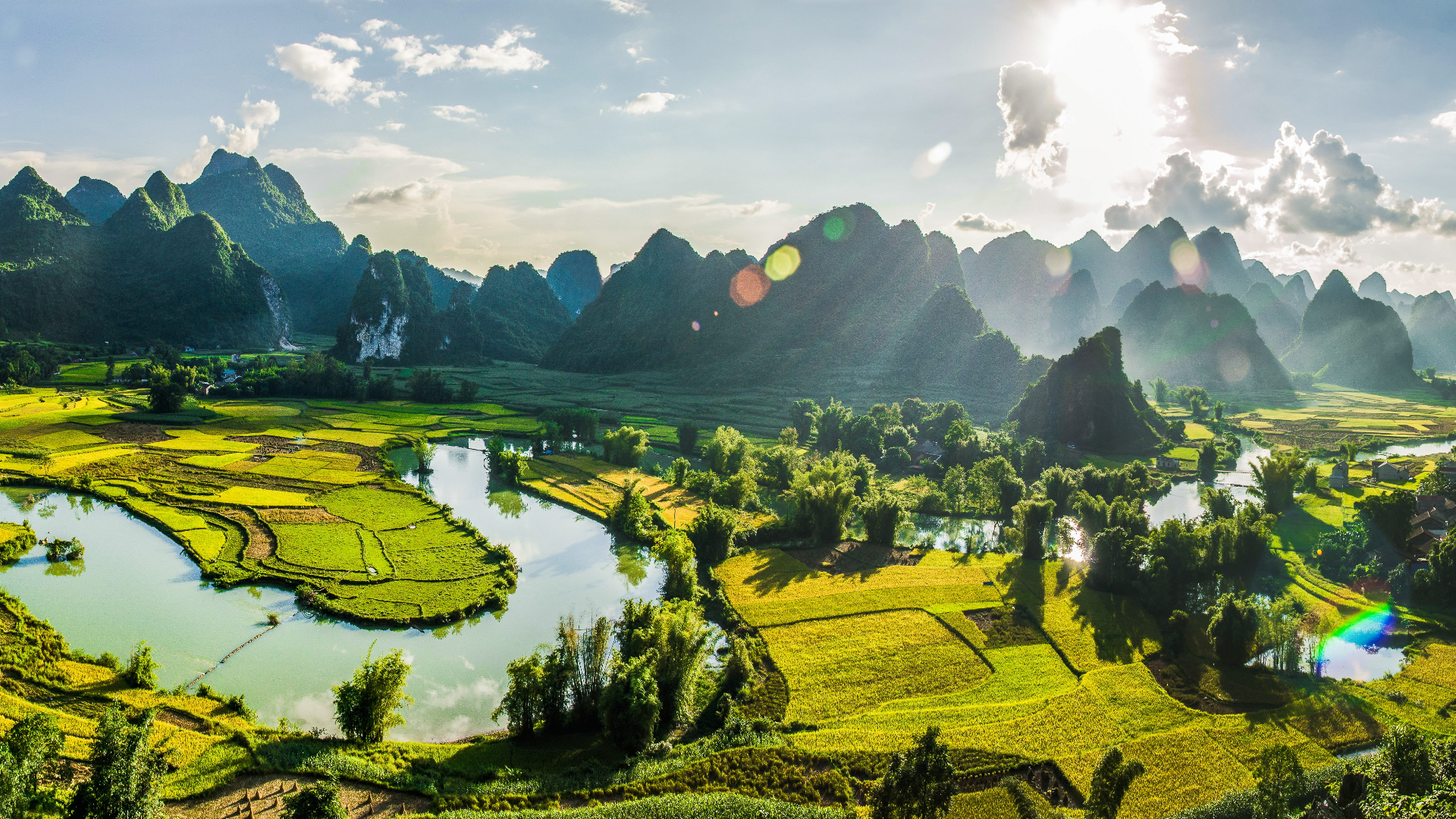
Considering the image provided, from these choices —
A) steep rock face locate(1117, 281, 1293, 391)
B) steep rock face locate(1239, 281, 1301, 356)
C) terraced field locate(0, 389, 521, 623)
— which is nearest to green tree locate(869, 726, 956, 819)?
terraced field locate(0, 389, 521, 623)

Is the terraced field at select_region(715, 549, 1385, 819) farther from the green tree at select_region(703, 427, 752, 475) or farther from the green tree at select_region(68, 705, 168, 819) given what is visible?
the green tree at select_region(703, 427, 752, 475)

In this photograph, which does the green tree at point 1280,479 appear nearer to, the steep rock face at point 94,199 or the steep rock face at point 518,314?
the steep rock face at point 518,314

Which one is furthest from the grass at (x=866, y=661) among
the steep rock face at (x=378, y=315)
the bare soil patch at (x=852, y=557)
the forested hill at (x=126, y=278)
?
the forested hill at (x=126, y=278)

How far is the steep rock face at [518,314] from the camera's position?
167 m

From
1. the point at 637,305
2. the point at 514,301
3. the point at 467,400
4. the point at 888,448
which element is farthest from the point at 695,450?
the point at 514,301

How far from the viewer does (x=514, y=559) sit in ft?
118

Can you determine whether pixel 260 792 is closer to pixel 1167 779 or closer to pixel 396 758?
pixel 396 758

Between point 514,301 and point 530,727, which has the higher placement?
point 514,301

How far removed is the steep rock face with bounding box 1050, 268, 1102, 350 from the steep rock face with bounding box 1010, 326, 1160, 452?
12257 centimetres

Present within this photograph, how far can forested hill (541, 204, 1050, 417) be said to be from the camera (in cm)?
11700

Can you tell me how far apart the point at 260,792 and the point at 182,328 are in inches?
5275

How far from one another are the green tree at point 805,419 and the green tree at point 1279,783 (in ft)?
183

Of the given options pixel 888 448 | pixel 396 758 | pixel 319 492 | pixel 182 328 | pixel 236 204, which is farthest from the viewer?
pixel 236 204

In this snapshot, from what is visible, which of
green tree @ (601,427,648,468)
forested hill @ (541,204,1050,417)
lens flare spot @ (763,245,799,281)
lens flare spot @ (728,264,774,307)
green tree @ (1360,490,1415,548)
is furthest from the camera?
lens flare spot @ (728,264,774,307)
